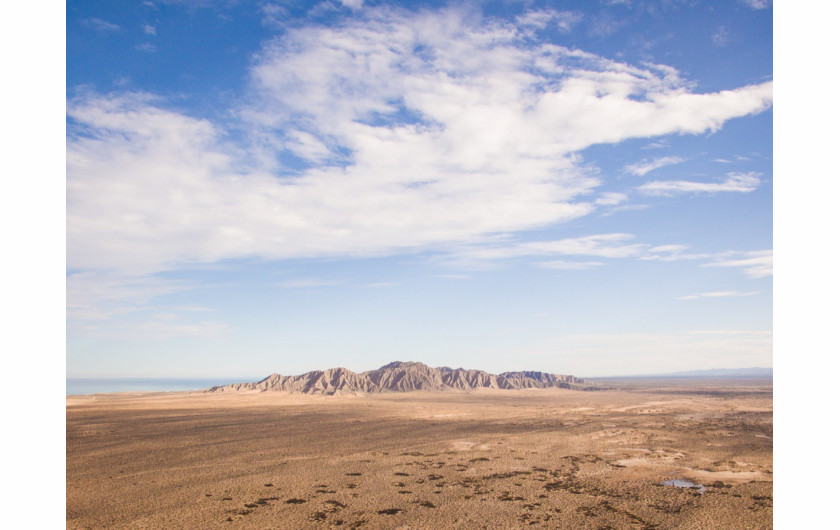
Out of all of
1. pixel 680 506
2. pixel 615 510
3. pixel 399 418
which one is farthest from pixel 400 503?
pixel 399 418

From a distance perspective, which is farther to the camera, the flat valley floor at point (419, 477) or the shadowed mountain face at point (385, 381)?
the shadowed mountain face at point (385, 381)

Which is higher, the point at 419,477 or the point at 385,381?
the point at 419,477

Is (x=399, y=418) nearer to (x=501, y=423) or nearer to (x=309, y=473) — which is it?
(x=501, y=423)

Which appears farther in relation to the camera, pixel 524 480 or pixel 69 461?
pixel 69 461

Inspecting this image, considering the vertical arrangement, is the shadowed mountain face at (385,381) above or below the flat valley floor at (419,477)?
below

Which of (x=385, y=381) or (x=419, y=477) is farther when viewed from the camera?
(x=385, y=381)
